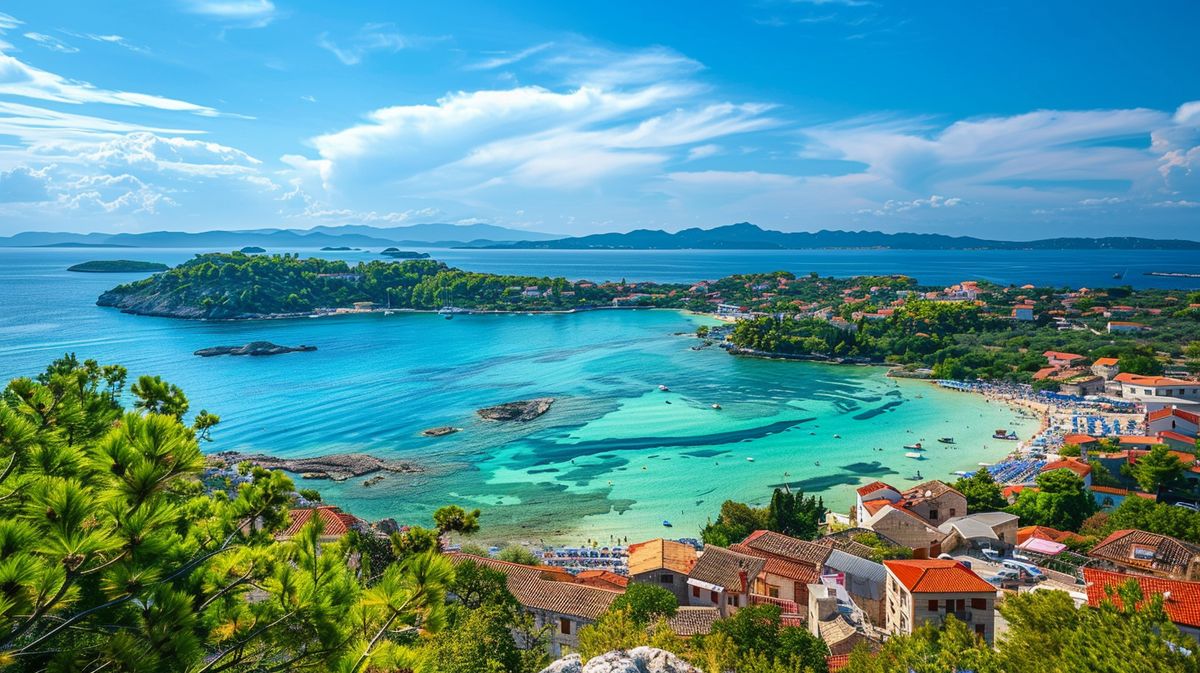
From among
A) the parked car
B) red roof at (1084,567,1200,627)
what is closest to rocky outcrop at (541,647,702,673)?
red roof at (1084,567,1200,627)

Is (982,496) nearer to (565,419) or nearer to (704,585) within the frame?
(704,585)

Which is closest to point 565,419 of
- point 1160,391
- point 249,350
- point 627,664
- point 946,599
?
point 946,599

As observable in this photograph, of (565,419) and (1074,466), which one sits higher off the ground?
(1074,466)

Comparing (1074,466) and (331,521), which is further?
(1074,466)

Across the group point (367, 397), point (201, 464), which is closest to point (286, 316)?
point (367, 397)

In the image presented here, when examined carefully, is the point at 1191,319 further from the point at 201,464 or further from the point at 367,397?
the point at 201,464

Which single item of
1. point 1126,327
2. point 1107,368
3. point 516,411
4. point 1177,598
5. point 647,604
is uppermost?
point 1126,327
